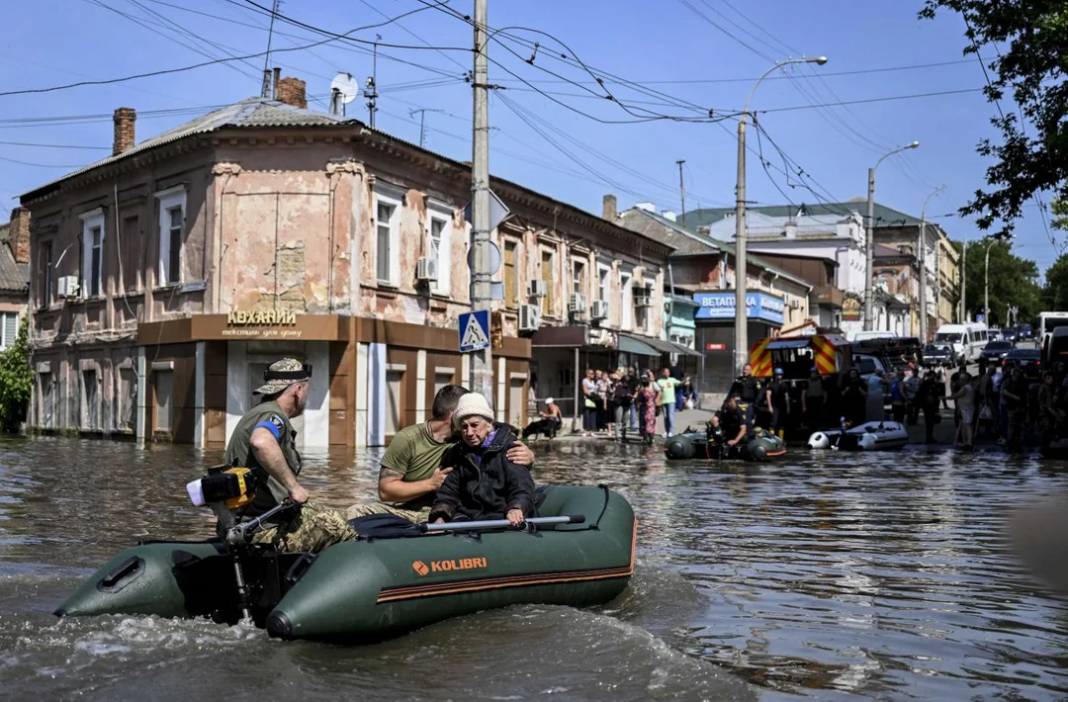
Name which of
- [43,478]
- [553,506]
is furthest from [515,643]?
[43,478]

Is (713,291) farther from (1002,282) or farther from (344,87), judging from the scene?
(1002,282)

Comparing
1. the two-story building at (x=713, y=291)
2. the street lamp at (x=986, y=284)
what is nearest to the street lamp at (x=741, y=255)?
the two-story building at (x=713, y=291)

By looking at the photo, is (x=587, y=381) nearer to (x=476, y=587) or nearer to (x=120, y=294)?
(x=120, y=294)

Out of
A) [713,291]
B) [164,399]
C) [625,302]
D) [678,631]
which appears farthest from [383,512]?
[713,291]

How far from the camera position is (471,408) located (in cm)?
834

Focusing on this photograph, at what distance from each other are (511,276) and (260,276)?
9.15 meters

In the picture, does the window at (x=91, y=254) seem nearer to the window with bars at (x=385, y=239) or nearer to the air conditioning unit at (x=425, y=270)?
the window with bars at (x=385, y=239)

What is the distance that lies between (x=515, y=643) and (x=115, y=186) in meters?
27.9

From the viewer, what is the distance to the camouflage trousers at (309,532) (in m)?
7.25

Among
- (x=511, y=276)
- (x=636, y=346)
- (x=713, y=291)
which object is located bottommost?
(x=636, y=346)

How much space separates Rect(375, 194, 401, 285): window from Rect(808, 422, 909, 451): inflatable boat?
10551 millimetres

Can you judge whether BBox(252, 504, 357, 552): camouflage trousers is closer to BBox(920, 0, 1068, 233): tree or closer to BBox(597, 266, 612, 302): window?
BBox(920, 0, 1068, 233): tree

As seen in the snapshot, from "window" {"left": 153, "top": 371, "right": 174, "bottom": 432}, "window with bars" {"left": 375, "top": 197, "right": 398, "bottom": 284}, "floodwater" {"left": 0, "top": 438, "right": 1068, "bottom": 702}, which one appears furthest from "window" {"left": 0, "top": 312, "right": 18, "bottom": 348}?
"floodwater" {"left": 0, "top": 438, "right": 1068, "bottom": 702}

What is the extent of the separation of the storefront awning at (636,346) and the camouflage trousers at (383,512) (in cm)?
3203
